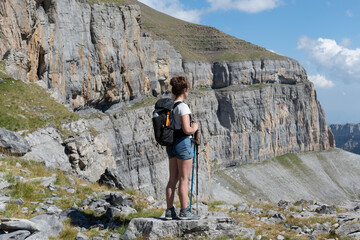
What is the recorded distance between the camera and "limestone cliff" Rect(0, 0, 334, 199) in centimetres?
2958

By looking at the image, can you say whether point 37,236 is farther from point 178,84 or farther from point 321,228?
point 321,228

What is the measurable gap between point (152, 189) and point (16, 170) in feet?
147

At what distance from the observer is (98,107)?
55031 millimetres

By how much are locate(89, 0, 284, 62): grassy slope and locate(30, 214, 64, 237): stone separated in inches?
4513

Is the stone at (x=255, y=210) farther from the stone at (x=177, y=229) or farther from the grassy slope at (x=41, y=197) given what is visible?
the stone at (x=177, y=229)

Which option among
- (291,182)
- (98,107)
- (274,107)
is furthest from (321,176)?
(98,107)

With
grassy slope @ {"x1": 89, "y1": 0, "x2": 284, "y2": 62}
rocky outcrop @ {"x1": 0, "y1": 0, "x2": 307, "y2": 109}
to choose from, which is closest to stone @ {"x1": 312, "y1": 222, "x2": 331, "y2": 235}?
rocky outcrop @ {"x1": 0, "y1": 0, "x2": 307, "y2": 109}

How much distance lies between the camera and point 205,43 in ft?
464

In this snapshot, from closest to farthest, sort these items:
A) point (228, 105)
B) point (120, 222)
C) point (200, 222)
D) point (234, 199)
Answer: point (200, 222) → point (120, 222) → point (234, 199) → point (228, 105)

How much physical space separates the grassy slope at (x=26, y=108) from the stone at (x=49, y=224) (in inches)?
589

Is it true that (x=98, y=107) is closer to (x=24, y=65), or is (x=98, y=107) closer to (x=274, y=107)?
(x=24, y=65)

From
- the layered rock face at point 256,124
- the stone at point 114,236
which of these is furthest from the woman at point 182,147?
the layered rock face at point 256,124

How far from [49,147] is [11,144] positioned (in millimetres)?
6478

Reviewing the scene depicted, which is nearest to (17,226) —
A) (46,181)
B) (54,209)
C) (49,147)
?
(54,209)
